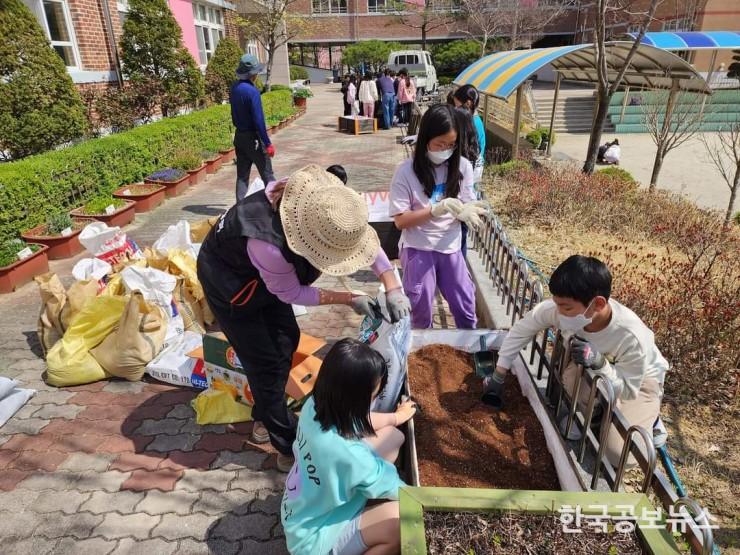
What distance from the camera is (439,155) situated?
2938 millimetres

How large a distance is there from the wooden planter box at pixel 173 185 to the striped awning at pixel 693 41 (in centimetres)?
1939

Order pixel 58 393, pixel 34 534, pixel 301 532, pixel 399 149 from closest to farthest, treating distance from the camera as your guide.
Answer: pixel 301 532, pixel 34 534, pixel 58 393, pixel 399 149

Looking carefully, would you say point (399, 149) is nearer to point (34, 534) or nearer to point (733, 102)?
point (34, 534)

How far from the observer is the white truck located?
25641 mm

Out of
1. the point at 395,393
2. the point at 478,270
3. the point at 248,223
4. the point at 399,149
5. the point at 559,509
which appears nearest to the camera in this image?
the point at 559,509

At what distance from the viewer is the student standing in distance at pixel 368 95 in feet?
50.0

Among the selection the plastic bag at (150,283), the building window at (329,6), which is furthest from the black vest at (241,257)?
the building window at (329,6)

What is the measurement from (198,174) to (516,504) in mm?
8757

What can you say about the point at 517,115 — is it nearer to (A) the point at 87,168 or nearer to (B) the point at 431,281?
(A) the point at 87,168

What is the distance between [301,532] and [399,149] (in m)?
Result: 11.5

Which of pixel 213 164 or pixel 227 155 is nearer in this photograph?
pixel 213 164

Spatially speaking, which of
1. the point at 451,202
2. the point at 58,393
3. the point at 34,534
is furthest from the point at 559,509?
the point at 58,393

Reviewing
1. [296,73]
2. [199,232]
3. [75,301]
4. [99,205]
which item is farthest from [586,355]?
[296,73]

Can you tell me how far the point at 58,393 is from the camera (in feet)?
11.2
